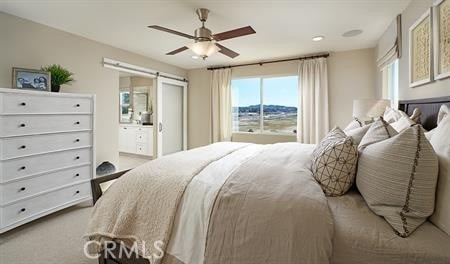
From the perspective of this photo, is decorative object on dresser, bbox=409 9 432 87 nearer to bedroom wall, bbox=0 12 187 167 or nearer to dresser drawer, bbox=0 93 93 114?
dresser drawer, bbox=0 93 93 114

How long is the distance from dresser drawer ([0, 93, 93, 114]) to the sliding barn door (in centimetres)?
192

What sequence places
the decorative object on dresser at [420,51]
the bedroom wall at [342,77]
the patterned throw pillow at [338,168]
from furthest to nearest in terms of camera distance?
the bedroom wall at [342,77] → the decorative object on dresser at [420,51] → the patterned throw pillow at [338,168]

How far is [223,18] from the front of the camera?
2643mm

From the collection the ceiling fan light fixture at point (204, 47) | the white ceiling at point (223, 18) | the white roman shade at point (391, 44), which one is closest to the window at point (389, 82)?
the white roman shade at point (391, 44)

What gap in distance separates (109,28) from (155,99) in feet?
6.04

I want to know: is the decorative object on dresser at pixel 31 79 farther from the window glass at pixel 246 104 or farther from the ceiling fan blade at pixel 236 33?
the window glass at pixel 246 104

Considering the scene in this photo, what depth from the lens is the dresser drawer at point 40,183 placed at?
7.10ft

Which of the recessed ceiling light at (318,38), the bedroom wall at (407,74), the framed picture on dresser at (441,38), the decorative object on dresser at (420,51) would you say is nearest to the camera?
the framed picture on dresser at (441,38)

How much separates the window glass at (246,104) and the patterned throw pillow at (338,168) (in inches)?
140

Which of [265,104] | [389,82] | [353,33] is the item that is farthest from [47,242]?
[389,82]

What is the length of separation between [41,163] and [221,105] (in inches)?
133

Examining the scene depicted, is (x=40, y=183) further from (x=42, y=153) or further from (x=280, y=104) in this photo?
(x=280, y=104)

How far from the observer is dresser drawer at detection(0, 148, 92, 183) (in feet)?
7.07

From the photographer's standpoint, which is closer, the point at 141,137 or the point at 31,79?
the point at 31,79
